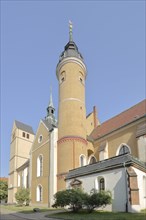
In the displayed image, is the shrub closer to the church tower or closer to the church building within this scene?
the church building

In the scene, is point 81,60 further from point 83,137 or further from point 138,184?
point 138,184

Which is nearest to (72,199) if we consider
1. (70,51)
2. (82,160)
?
(82,160)

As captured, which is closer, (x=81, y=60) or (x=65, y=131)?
(x=65, y=131)

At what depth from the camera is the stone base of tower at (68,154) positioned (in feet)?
95.1

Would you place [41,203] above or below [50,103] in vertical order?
below

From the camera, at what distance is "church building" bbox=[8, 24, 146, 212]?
19609 millimetres

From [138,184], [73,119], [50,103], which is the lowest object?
[138,184]

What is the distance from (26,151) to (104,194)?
3532cm

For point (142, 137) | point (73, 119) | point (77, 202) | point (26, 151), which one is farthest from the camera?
point (26, 151)

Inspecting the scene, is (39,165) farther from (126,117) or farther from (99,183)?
(99,183)

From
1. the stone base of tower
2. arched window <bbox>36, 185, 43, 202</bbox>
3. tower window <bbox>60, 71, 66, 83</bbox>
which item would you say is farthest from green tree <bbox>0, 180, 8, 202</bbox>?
tower window <bbox>60, 71, 66, 83</bbox>

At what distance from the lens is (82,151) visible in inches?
1219

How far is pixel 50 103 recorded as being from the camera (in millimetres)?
63000

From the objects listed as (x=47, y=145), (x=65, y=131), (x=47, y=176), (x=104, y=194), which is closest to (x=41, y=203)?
(x=47, y=176)
